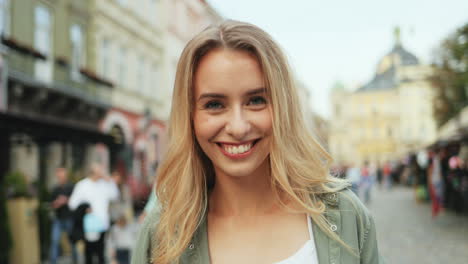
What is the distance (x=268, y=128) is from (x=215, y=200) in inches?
14.8

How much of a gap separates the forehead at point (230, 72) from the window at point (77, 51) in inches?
672

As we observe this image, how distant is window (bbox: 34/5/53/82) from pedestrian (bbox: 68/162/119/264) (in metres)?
8.13

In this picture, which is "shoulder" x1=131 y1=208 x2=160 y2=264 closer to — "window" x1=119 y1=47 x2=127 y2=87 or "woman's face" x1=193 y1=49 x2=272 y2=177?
"woman's face" x1=193 y1=49 x2=272 y2=177

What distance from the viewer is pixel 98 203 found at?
8.59 metres

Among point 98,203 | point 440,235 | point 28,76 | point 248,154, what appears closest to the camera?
point 248,154

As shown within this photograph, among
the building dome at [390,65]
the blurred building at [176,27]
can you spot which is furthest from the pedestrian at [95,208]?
the building dome at [390,65]

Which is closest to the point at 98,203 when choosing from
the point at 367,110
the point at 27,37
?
the point at 27,37

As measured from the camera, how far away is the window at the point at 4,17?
14.4 meters

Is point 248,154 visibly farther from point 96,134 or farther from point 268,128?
point 96,134

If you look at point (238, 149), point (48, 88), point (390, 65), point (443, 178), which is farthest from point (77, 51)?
point (390, 65)

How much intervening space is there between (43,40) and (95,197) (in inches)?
378

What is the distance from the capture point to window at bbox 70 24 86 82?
18453mm

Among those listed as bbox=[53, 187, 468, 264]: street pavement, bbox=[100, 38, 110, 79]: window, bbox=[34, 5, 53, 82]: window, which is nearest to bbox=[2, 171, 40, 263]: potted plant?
bbox=[53, 187, 468, 264]: street pavement

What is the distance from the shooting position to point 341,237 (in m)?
1.80
